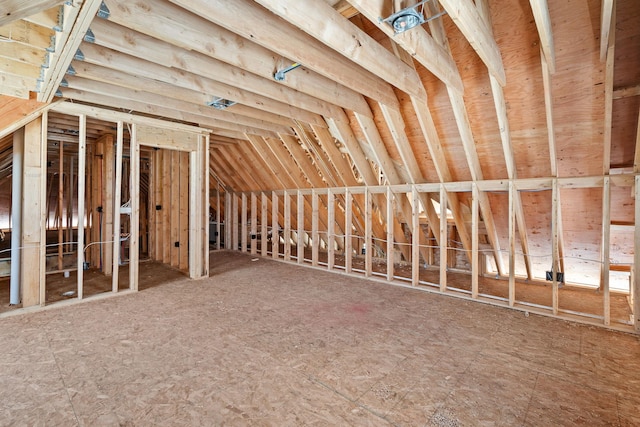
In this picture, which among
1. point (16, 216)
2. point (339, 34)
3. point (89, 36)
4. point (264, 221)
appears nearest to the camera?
point (339, 34)

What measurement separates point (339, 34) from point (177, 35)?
1.29 m

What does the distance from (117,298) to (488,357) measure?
15.4ft

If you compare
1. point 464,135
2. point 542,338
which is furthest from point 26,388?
point 464,135

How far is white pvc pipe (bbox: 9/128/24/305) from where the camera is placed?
372 centimetres

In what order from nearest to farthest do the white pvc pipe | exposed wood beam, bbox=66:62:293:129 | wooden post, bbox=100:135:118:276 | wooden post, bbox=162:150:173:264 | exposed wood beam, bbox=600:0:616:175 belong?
exposed wood beam, bbox=600:0:616:175, exposed wood beam, bbox=66:62:293:129, the white pvc pipe, wooden post, bbox=100:135:118:276, wooden post, bbox=162:150:173:264

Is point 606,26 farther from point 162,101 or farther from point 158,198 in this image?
point 158,198

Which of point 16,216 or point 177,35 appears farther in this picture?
point 16,216

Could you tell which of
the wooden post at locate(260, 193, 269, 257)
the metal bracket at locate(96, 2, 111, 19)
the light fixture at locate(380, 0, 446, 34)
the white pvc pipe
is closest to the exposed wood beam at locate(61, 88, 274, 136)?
the white pvc pipe

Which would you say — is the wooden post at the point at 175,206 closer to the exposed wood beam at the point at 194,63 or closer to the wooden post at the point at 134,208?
the wooden post at the point at 134,208

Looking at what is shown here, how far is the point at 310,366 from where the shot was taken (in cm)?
242

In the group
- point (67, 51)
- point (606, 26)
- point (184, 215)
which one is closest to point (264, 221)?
point (184, 215)

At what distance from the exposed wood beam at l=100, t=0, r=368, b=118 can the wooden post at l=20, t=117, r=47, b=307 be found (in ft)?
7.19

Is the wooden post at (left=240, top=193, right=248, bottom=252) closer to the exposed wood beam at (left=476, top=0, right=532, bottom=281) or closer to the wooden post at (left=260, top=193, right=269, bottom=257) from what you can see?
the wooden post at (left=260, top=193, right=269, bottom=257)

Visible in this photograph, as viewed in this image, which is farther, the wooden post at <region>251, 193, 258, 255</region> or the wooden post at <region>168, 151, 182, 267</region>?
the wooden post at <region>251, 193, 258, 255</region>
